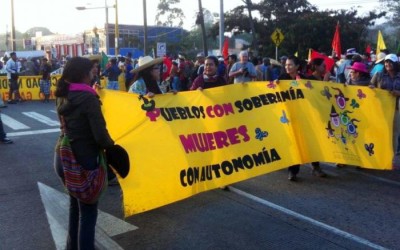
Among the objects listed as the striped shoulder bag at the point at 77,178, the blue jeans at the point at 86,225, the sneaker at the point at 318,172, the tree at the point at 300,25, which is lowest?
the sneaker at the point at 318,172

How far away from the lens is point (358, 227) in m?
4.73

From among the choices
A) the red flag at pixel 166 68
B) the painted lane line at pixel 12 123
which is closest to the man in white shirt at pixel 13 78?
the painted lane line at pixel 12 123

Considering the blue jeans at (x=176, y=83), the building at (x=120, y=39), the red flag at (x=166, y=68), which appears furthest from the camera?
the building at (x=120, y=39)

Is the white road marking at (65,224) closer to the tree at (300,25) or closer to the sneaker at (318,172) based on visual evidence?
the sneaker at (318,172)

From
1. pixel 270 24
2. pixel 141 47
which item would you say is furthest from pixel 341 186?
pixel 141 47

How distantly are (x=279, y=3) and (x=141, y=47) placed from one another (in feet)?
75.8

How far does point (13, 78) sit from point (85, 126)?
1552 centimetres

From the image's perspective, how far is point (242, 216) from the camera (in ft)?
16.6

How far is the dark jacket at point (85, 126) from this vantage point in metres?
3.45

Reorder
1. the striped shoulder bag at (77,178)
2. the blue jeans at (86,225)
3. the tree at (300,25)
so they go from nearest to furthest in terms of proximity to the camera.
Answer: the striped shoulder bag at (77,178)
the blue jeans at (86,225)
the tree at (300,25)

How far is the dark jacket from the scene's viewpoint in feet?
11.3

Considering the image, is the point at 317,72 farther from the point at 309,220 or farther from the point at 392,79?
the point at 309,220

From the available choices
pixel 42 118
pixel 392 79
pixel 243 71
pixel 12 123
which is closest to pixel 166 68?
pixel 42 118

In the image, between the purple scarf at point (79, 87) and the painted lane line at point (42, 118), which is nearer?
the purple scarf at point (79, 87)
